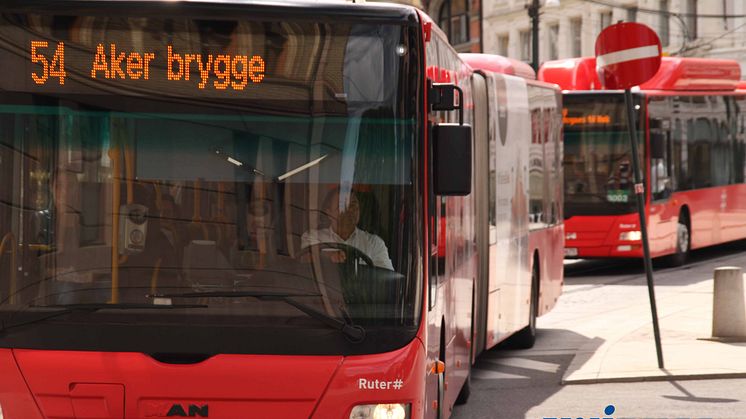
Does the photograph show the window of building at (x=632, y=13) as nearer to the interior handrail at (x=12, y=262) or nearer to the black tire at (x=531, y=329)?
the black tire at (x=531, y=329)

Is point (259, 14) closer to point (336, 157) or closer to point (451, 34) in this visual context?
point (336, 157)

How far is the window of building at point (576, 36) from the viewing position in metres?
59.0

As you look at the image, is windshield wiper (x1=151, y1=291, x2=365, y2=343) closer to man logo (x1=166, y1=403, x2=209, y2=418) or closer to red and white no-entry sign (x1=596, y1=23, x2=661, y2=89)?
man logo (x1=166, y1=403, x2=209, y2=418)

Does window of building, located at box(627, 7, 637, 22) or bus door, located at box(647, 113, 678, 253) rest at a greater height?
window of building, located at box(627, 7, 637, 22)

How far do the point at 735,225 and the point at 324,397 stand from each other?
21878 millimetres

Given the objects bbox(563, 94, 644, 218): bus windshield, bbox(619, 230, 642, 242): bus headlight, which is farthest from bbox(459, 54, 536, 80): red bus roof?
bbox(619, 230, 642, 242): bus headlight

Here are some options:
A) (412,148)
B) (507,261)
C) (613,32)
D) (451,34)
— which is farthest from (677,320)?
(451,34)

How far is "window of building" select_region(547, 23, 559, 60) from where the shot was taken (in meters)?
60.4

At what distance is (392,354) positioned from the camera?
6.78 m

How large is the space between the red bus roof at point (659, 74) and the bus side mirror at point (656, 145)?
87 cm

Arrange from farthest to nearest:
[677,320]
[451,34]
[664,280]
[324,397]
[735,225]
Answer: [451,34], [735,225], [664,280], [677,320], [324,397]

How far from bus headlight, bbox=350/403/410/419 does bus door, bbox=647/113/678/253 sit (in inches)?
659

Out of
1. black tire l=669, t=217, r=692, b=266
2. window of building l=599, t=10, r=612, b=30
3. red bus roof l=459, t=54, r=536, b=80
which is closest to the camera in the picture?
red bus roof l=459, t=54, r=536, b=80

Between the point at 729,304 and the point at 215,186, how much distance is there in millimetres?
8408
